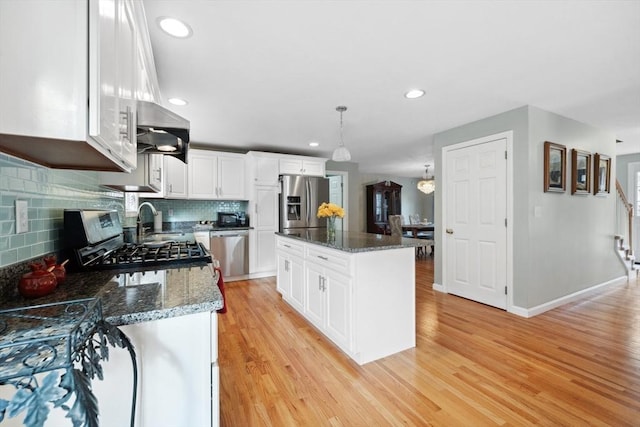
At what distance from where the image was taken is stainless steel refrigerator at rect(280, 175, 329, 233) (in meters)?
4.68

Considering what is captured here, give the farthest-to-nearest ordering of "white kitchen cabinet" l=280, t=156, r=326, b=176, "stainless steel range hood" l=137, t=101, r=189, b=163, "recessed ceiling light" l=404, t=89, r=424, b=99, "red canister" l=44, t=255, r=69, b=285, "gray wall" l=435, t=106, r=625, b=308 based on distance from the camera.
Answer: "white kitchen cabinet" l=280, t=156, r=326, b=176
"gray wall" l=435, t=106, r=625, b=308
"recessed ceiling light" l=404, t=89, r=424, b=99
"stainless steel range hood" l=137, t=101, r=189, b=163
"red canister" l=44, t=255, r=69, b=285

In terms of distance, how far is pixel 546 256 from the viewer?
10.1ft

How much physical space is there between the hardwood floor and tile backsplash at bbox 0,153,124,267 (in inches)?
50.0

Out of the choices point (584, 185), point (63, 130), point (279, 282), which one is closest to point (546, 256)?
point (584, 185)

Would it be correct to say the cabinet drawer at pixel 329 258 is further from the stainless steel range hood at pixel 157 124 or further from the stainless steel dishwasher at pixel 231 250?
the stainless steel dishwasher at pixel 231 250

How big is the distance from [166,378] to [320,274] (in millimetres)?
1559

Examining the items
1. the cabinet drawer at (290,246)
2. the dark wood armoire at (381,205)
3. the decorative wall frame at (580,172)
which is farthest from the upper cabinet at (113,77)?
the dark wood armoire at (381,205)

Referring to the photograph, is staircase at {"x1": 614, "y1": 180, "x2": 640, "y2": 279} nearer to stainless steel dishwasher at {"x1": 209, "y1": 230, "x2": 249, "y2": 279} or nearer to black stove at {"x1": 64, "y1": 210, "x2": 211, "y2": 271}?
stainless steel dishwasher at {"x1": 209, "y1": 230, "x2": 249, "y2": 279}

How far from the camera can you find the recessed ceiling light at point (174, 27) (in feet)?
5.24

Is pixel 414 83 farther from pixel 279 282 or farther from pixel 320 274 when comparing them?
pixel 279 282

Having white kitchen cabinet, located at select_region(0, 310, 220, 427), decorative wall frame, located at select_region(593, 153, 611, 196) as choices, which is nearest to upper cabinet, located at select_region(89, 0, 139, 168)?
white kitchen cabinet, located at select_region(0, 310, 220, 427)

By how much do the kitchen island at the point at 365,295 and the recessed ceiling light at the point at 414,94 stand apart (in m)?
1.41

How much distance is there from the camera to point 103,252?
160 cm

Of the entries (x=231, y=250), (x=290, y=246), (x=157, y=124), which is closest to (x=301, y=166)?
(x=231, y=250)
